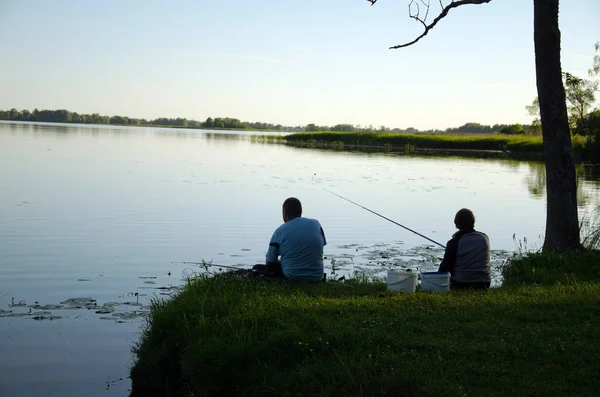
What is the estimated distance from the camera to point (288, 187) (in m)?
27.2

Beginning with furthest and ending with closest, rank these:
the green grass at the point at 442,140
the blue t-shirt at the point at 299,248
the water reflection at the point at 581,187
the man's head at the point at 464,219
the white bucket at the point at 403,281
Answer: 1. the green grass at the point at 442,140
2. the water reflection at the point at 581,187
3. the man's head at the point at 464,219
4. the blue t-shirt at the point at 299,248
5. the white bucket at the point at 403,281

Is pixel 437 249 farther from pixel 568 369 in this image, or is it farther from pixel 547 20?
pixel 568 369

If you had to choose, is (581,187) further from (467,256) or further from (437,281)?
(437,281)

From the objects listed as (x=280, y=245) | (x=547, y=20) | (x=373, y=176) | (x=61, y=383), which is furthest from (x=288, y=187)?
(x=61, y=383)

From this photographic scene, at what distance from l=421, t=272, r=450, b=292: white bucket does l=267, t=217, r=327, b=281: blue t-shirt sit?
139 centimetres

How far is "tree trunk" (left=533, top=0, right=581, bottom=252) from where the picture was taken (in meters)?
11.0

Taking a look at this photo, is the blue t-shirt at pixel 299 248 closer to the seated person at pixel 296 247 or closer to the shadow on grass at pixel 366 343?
the seated person at pixel 296 247

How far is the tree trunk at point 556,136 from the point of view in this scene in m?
11.0

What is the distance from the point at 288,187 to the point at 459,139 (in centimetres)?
5226

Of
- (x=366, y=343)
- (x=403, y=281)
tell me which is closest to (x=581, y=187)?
(x=403, y=281)

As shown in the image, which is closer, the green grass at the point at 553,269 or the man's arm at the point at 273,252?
the man's arm at the point at 273,252

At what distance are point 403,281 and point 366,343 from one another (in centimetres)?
228

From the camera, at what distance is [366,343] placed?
5.93 meters

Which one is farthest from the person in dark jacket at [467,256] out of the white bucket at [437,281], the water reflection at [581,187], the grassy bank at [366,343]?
the water reflection at [581,187]
